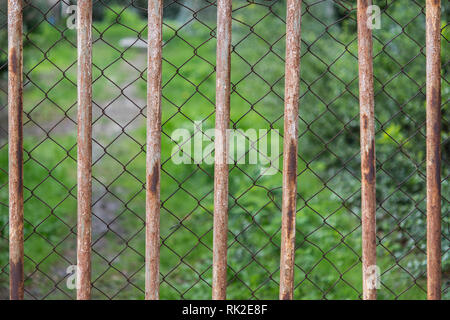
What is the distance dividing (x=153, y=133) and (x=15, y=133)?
1.49 ft

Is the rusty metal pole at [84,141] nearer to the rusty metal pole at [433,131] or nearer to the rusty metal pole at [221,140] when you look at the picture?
the rusty metal pole at [221,140]

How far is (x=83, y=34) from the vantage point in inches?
66.0

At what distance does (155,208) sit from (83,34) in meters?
0.60

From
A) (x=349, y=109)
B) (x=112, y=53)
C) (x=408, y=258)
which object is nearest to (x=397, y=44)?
(x=349, y=109)

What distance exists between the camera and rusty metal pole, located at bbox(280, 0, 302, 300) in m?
1.70

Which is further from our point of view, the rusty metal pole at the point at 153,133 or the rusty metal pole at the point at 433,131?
the rusty metal pole at the point at 433,131

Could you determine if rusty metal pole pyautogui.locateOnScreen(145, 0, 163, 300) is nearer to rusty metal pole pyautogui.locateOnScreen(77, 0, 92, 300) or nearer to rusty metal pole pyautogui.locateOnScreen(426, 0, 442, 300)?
rusty metal pole pyautogui.locateOnScreen(77, 0, 92, 300)

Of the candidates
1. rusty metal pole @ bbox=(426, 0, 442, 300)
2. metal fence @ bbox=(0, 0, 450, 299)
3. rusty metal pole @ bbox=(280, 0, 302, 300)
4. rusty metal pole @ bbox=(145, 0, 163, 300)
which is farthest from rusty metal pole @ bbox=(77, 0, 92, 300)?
rusty metal pole @ bbox=(426, 0, 442, 300)

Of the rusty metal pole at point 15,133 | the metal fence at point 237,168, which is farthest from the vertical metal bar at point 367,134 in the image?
the rusty metal pole at point 15,133

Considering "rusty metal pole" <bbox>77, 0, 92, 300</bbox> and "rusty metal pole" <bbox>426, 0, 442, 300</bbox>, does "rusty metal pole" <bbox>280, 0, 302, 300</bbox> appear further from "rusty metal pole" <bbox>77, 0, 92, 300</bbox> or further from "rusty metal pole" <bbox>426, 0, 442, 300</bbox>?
"rusty metal pole" <bbox>77, 0, 92, 300</bbox>

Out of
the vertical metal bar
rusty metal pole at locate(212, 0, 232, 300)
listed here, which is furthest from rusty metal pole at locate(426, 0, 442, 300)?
rusty metal pole at locate(212, 0, 232, 300)

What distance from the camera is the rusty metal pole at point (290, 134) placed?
1701 mm

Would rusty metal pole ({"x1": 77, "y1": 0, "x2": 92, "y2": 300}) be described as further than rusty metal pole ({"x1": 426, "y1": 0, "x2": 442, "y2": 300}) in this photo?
No
